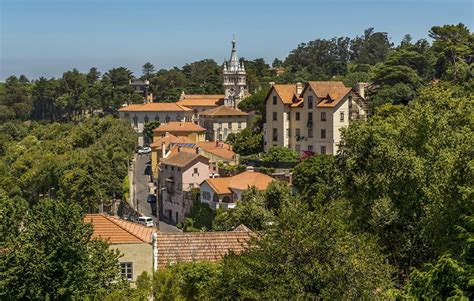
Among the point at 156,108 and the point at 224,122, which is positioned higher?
the point at 156,108

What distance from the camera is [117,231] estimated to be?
25.0 meters

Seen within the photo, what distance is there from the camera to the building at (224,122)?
8488 centimetres

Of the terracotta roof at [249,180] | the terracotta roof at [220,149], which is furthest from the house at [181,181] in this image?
the terracotta roof at [249,180]

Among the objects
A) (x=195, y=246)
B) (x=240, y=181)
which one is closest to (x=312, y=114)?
(x=240, y=181)

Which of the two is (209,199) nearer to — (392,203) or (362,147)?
(362,147)

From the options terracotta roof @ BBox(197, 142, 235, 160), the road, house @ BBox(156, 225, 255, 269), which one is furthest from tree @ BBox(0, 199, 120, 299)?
terracotta roof @ BBox(197, 142, 235, 160)

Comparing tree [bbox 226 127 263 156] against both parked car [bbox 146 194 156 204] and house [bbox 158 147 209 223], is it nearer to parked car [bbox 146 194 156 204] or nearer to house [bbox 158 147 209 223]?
house [bbox 158 147 209 223]

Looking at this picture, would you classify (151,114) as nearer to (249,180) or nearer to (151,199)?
(151,199)

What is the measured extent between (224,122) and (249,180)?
115 feet

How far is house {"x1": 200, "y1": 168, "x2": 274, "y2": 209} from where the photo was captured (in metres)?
50.8

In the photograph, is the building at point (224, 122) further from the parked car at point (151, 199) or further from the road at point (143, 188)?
the parked car at point (151, 199)

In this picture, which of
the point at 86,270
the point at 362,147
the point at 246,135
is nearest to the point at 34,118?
the point at 246,135

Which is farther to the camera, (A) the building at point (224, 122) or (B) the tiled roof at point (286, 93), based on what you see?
(A) the building at point (224, 122)

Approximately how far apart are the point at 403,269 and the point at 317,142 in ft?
100
